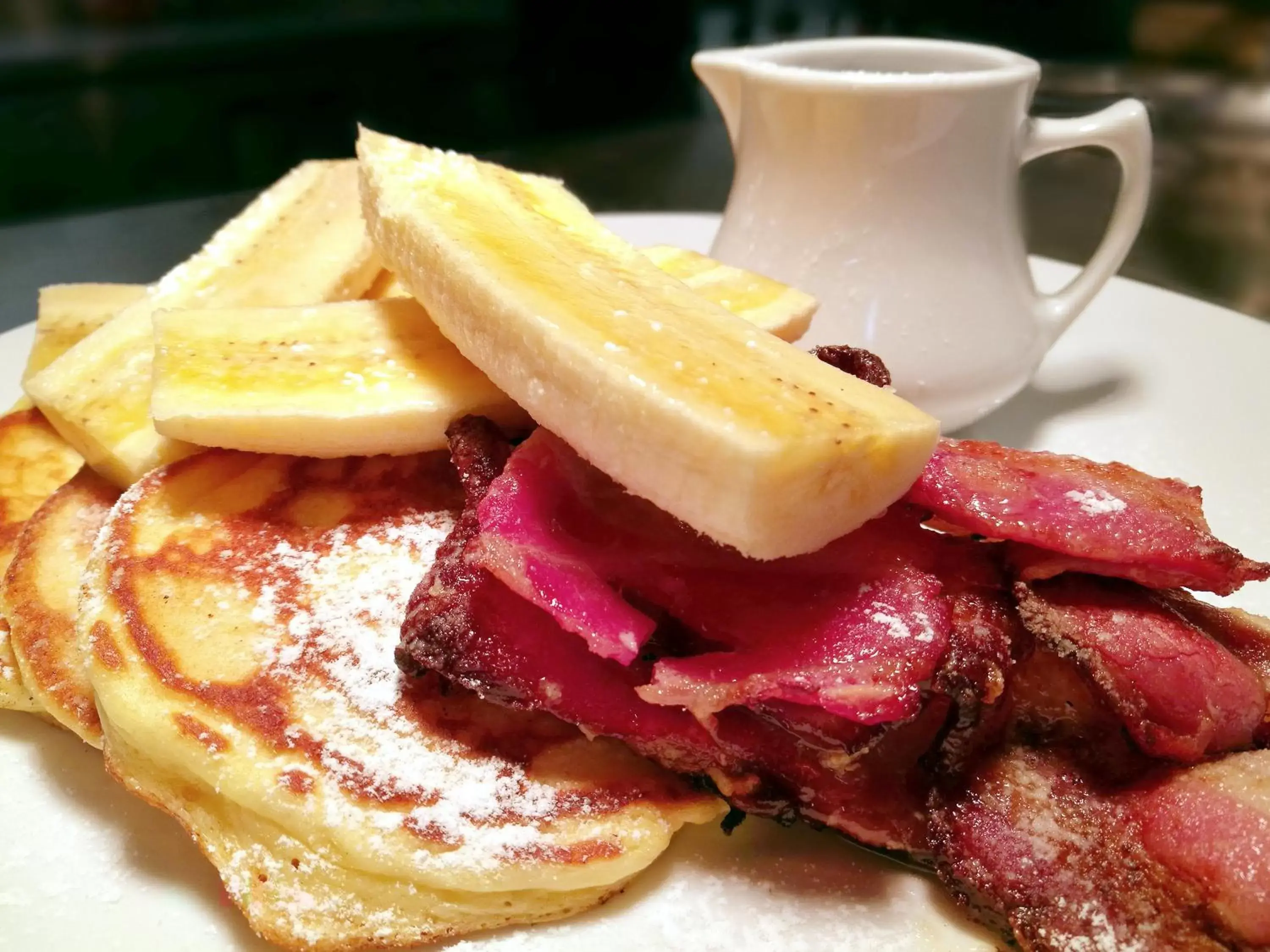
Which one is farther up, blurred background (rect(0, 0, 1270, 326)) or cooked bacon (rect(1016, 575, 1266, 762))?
cooked bacon (rect(1016, 575, 1266, 762))

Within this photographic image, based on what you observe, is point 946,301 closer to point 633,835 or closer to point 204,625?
point 633,835

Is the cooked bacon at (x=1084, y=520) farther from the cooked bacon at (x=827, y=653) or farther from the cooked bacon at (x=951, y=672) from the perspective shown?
the cooked bacon at (x=827, y=653)

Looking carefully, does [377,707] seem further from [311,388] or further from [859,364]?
[859,364]

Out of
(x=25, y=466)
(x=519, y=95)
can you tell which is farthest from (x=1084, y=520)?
(x=519, y=95)

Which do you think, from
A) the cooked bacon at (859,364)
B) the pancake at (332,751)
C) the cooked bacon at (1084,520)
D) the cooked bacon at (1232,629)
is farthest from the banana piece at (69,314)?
the cooked bacon at (1232,629)

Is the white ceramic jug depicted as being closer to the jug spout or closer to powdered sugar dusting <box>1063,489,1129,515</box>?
the jug spout

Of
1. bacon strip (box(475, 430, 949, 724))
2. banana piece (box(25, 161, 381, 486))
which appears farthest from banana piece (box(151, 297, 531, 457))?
bacon strip (box(475, 430, 949, 724))
